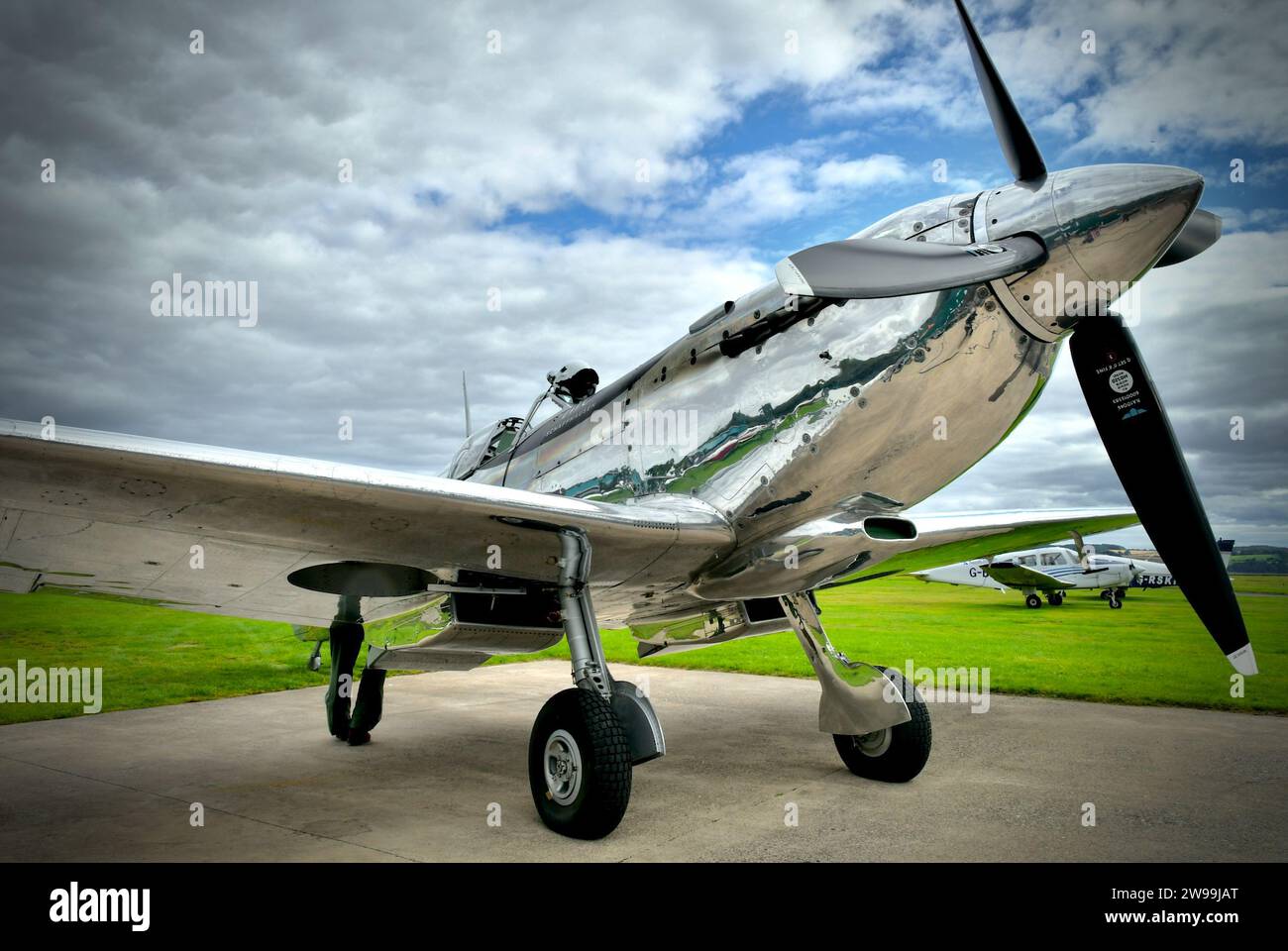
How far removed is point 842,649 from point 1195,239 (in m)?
9.75

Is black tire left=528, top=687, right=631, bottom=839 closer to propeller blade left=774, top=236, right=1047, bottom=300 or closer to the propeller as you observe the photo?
propeller blade left=774, top=236, right=1047, bottom=300

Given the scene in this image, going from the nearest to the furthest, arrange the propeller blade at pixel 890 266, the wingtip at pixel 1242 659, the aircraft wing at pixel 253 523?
1. the aircraft wing at pixel 253 523
2. the propeller blade at pixel 890 266
3. the wingtip at pixel 1242 659

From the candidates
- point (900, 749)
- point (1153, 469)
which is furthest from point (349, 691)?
point (1153, 469)

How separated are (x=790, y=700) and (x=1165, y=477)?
5371mm

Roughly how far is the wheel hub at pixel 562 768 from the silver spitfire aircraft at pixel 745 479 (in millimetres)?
14

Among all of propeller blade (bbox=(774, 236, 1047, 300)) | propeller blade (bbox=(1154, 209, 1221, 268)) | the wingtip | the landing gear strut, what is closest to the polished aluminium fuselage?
propeller blade (bbox=(774, 236, 1047, 300))

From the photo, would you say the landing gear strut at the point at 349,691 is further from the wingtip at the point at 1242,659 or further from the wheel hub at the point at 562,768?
the wingtip at the point at 1242,659

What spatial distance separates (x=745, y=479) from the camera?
430 cm

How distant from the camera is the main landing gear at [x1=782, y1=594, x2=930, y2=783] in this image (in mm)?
4992

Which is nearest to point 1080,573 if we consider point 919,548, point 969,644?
point 969,644

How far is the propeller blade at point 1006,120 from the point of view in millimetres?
3631

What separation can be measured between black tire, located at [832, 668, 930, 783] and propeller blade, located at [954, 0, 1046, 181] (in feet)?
10.5

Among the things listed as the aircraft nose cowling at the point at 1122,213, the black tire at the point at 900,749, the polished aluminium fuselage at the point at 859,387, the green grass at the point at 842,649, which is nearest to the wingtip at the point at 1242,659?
the black tire at the point at 900,749
